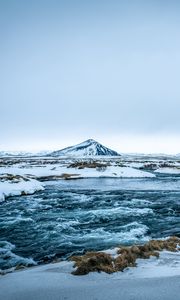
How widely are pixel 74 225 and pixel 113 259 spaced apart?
32.5 ft

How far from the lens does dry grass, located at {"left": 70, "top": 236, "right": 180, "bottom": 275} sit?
325 inches

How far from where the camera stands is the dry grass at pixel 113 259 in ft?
27.1

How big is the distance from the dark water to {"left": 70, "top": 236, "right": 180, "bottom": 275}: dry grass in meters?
3.56

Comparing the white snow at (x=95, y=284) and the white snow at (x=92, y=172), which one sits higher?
the white snow at (x=95, y=284)

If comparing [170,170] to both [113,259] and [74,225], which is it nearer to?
[74,225]

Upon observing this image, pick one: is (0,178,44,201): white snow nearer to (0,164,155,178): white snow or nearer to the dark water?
the dark water

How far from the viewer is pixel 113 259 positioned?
29.8ft

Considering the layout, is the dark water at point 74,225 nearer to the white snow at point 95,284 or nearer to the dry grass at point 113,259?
the dry grass at point 113,259

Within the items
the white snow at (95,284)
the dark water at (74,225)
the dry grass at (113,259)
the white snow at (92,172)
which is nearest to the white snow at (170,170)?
the white snow at (92,172)

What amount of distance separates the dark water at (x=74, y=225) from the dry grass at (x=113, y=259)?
3.56m

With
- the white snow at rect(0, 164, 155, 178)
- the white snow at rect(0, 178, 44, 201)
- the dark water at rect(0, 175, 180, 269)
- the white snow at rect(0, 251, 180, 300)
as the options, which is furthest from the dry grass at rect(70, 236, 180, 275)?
the white snow at rect(0, 164, 155, 178)

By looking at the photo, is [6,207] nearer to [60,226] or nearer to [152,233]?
[60,226]

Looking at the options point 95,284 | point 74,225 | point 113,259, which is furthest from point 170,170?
point 95,284

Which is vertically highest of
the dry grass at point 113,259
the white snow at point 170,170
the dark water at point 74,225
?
the dry grass at point 113,259
